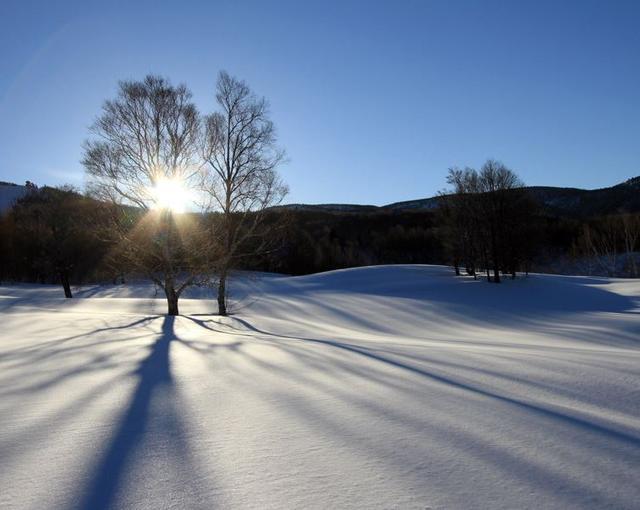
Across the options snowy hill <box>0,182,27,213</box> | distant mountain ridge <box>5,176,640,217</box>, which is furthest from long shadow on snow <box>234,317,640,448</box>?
snowy hill <box>0,182,27,213</box>

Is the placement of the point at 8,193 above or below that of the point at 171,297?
above

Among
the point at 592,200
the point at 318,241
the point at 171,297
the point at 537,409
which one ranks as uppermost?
the point at 592,200

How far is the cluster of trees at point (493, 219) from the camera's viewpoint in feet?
100

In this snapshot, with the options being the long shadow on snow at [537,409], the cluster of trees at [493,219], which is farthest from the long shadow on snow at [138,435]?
the cluster of trees at [493,219]

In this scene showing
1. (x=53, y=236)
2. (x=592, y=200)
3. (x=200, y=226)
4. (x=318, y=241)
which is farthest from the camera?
(x=592, y=200)

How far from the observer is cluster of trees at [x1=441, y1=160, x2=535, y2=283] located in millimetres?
30578

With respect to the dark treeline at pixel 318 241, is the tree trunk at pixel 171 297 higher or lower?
lower

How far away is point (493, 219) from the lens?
1209 inches

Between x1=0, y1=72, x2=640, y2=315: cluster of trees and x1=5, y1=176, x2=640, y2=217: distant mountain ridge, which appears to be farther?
x1=5, y1=176, x2=640, y2=217: distant mountain ridge

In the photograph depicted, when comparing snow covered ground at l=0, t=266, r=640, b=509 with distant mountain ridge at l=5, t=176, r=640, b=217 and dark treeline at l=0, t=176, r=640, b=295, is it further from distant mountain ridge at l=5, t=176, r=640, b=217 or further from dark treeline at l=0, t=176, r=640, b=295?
distant mountain ridge at l=5, t=176, r=640, b=217

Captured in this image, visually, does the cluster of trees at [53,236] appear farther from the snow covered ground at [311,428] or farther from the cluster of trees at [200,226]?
the snow covered ground at [311,428]

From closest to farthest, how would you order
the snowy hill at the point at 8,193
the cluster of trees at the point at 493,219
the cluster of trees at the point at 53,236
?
the cluster of trees at the point at 53,236 < the cluster of trees at the point at 493,219 < the snowy hill at the point at 8,193

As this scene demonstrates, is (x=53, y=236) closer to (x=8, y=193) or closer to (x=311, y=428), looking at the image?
(x=311, y=428)

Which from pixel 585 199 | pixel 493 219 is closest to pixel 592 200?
pixel 585 199
